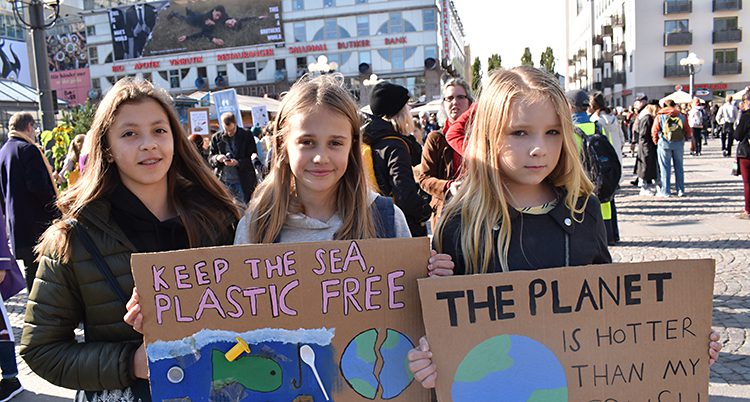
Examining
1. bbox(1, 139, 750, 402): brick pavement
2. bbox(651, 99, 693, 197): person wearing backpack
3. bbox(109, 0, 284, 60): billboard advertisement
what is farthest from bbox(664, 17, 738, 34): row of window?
bbox(651, 99, 693, 197): person wearing backpack

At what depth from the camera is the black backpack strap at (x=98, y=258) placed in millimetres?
1820

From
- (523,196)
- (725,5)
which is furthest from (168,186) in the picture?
(725,5)

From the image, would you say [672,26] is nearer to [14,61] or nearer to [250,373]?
[250,373]

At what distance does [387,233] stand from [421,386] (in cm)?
57

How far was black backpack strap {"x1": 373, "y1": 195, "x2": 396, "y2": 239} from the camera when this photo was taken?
6.93ft

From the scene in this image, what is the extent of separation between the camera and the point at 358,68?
171 ft

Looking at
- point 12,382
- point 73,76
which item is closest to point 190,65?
point 73,76

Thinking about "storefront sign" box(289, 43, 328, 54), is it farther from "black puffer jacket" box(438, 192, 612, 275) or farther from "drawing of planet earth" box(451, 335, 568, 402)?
"drawing of planet earth" box(451, 335, 568, 402)

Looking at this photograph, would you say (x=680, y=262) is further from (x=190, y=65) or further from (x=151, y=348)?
(x=190, y=65)

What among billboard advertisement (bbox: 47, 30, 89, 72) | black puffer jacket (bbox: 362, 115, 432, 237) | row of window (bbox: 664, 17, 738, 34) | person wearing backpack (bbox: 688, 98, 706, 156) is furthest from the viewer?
billboard advertisement (bbox: 47, 30, 89, 72)

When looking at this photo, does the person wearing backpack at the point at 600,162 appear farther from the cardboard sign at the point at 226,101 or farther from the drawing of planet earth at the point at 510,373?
the cardboard sign at the point at 226,101

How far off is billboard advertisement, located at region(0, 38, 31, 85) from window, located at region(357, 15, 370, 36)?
2833 cm

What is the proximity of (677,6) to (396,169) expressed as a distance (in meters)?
49.6

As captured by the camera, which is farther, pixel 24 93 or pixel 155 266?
pixel 24 93
